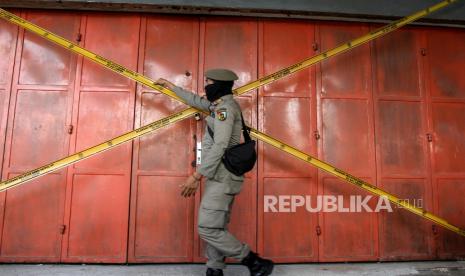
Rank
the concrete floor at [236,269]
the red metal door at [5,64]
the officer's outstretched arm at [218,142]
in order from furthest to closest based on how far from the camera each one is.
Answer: the red metal door at [5,64]
the concrete floor at [236,269]
the officer's outstretched arm at [218,142]

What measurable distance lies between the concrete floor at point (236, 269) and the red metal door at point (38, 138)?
217 mm

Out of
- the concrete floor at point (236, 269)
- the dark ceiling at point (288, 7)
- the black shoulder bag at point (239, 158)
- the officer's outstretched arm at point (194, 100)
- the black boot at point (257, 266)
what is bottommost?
the concrete floor at point (236, 269)

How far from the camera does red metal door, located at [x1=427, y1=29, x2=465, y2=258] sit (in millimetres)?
3713

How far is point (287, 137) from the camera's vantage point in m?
3.66

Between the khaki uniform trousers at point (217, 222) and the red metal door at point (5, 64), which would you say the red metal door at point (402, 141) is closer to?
the khaki uniform trousers at point (217, 222)

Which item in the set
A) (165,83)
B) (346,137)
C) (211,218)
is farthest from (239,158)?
(346,137)

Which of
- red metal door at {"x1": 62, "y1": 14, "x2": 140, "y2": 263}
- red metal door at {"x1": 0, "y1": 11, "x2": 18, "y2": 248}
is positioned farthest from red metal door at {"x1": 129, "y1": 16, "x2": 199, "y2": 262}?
red metal door at {"x1": 0, "y1": 11, "x2": 18, "y2": 248}

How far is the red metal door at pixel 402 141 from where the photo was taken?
3652 millimetres

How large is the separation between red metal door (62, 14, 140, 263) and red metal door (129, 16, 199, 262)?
0.38 feet

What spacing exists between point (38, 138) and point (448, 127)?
181 inches

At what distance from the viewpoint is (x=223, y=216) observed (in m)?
2.66

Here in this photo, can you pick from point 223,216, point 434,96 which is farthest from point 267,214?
point 434,96

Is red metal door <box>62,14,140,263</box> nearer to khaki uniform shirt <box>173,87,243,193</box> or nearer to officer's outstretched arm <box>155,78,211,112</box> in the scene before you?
officer's outstretched arm <box>155,78,211,112</box>

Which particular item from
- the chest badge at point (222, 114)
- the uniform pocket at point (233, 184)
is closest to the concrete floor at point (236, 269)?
the uniform pocket at point (233, 184)
